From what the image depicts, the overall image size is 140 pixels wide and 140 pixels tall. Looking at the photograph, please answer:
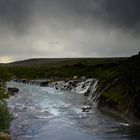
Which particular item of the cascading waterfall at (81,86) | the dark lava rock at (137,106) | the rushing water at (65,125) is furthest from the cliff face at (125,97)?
the cascading waterfall at (81,86)

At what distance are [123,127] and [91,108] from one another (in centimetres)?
1783

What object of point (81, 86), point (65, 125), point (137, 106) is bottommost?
point (65, 125)

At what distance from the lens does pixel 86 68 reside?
407 ft

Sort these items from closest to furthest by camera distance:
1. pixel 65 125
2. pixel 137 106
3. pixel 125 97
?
pixel 65 125 → pixel 137 106 → pixel 125 97

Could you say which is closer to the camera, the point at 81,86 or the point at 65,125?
the point at 65,125

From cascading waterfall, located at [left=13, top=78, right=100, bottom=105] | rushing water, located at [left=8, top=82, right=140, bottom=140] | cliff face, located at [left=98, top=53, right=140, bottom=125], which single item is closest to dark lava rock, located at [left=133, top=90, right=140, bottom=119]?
cliff face, located at [left=98, top=53, right=140, bottom=125]

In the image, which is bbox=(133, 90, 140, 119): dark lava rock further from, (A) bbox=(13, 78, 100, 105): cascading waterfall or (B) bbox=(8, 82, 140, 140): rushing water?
(A) bbox=(13, 78, 100, 105): cascading waterfall

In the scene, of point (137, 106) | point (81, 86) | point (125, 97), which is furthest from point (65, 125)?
point (81, 86)

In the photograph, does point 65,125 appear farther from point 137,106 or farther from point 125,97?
point 125,97

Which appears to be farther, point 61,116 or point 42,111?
point 42,111

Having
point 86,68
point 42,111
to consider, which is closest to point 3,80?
point 42,111

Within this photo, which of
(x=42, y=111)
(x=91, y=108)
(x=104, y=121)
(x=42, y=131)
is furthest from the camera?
(x=91, y=108)

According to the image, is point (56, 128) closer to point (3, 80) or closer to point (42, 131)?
point (42, 131)

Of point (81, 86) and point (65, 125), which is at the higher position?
point (81, 86)
